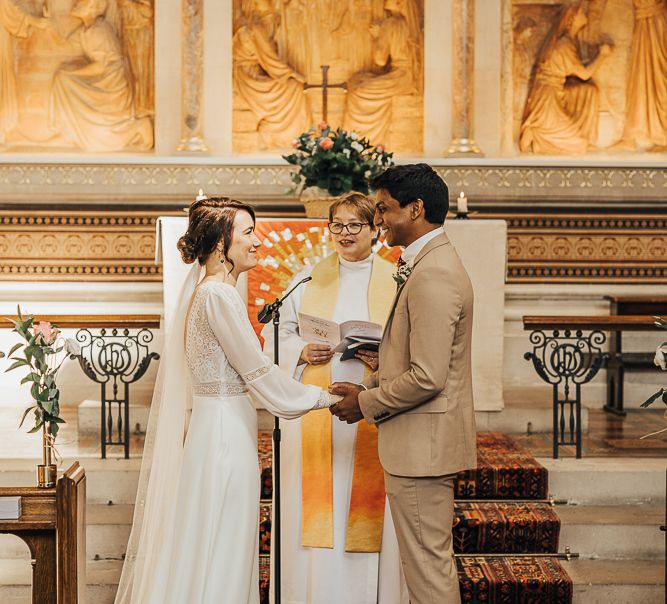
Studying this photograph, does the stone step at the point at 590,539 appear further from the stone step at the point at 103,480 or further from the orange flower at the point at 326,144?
the orange flower at the point at 326,144

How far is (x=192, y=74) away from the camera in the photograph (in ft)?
25.4

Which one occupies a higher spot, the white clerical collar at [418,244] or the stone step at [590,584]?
the white clerical collar at [418,244]

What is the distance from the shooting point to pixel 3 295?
7.66 m

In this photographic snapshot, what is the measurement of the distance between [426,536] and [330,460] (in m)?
0.89

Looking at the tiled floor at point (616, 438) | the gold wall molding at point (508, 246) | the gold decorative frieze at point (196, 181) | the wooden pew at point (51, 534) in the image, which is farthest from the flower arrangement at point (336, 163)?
the wooden pew at point (51, 534)

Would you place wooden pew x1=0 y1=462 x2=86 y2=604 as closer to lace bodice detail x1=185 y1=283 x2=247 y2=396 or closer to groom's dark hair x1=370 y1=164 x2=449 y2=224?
lace bodice detail x1=185 y1=283 x2=247 y2=396

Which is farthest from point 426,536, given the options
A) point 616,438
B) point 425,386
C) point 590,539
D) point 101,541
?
point 616,438

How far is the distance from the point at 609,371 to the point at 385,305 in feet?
12.2

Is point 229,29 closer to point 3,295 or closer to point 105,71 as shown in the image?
point 105,71

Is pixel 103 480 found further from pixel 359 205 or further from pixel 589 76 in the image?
pixel 589 76

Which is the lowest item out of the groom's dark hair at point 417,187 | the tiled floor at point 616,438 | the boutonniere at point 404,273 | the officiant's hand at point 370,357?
the tiled floor at point 616,438

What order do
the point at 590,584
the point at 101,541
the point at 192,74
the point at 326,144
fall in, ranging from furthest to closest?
1. the point at 192,74
2. the point at 326,144
3. the point at 101,541
4. the point at 590,584

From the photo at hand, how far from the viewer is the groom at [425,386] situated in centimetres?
A: 323

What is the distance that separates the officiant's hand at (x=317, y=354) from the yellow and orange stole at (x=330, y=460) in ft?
0.43
